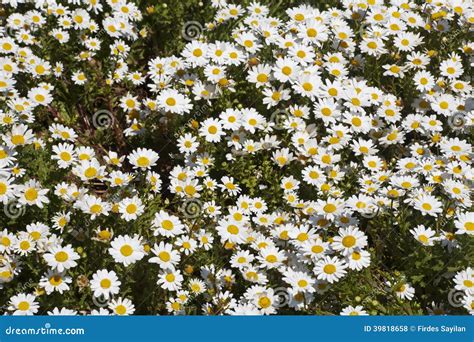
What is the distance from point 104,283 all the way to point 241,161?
5.97 ft

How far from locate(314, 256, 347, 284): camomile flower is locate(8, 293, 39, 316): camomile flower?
80.4 inches

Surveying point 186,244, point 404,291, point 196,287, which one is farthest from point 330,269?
point 186,244

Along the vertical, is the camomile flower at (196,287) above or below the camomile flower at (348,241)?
below

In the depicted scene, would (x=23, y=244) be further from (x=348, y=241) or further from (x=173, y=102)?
(x=348, y=241)

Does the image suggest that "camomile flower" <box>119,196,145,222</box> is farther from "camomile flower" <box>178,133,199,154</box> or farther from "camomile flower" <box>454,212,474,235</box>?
"camomile flower" <box>454,212,474,235</box>

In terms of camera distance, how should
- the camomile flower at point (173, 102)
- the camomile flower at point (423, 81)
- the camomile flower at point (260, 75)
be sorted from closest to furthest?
the camomile flower at point (173, 102)
the camomile flower at point (260, 75)
the camomile flower at point (423, 81)

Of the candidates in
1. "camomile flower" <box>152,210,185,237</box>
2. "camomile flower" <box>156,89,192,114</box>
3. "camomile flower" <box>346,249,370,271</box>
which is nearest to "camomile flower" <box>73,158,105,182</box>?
"camomile flower" <box>152,210,185,237</box>

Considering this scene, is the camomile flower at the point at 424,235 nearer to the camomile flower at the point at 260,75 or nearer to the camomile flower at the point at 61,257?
the camomile flower at the point at 260,75

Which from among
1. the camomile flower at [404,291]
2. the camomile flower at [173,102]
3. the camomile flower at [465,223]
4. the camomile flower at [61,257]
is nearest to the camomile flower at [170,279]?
the camomile flower at [61,257]

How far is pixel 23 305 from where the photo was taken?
14.4 feet

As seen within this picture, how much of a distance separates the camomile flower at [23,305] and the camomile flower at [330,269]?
2.04m

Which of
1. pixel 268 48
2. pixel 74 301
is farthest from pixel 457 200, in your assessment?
pixel 74 301

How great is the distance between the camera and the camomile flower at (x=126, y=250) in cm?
456

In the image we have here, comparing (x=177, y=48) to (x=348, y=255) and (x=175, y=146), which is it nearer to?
(x=175, y=146)
